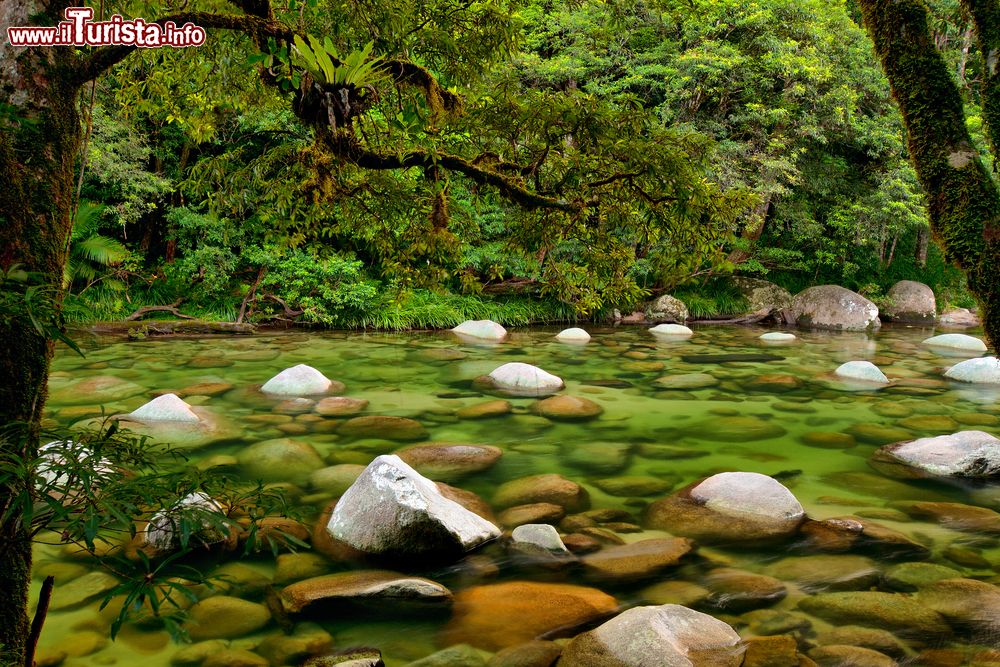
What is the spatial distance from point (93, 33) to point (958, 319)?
2026 cm

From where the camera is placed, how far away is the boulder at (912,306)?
57.0ft

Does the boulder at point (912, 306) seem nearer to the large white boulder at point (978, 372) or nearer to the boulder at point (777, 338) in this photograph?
the boulder at point (777, 338)

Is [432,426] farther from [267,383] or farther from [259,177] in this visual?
[259,177]

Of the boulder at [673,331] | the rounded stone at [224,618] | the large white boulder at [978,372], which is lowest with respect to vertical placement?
the rounded stone at [224,618]

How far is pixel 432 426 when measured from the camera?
20.8ft

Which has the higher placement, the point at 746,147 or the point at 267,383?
the point at 746,147

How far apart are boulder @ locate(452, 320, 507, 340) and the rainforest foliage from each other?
1056mm

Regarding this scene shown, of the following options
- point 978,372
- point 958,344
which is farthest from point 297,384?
point 958,344

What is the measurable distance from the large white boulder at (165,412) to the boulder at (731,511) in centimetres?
420

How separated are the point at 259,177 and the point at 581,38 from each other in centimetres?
1381

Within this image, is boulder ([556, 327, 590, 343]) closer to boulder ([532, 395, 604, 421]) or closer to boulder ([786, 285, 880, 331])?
boulder ([532, 395, 604, 421])

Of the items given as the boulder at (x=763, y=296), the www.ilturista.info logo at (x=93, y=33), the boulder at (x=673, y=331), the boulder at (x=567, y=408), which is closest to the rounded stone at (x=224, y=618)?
the www.ilturista.info logo at (x=93, y=33)

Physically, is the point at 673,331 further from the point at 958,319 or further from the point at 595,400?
the point at 958,319

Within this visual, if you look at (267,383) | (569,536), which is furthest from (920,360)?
(267,383)
